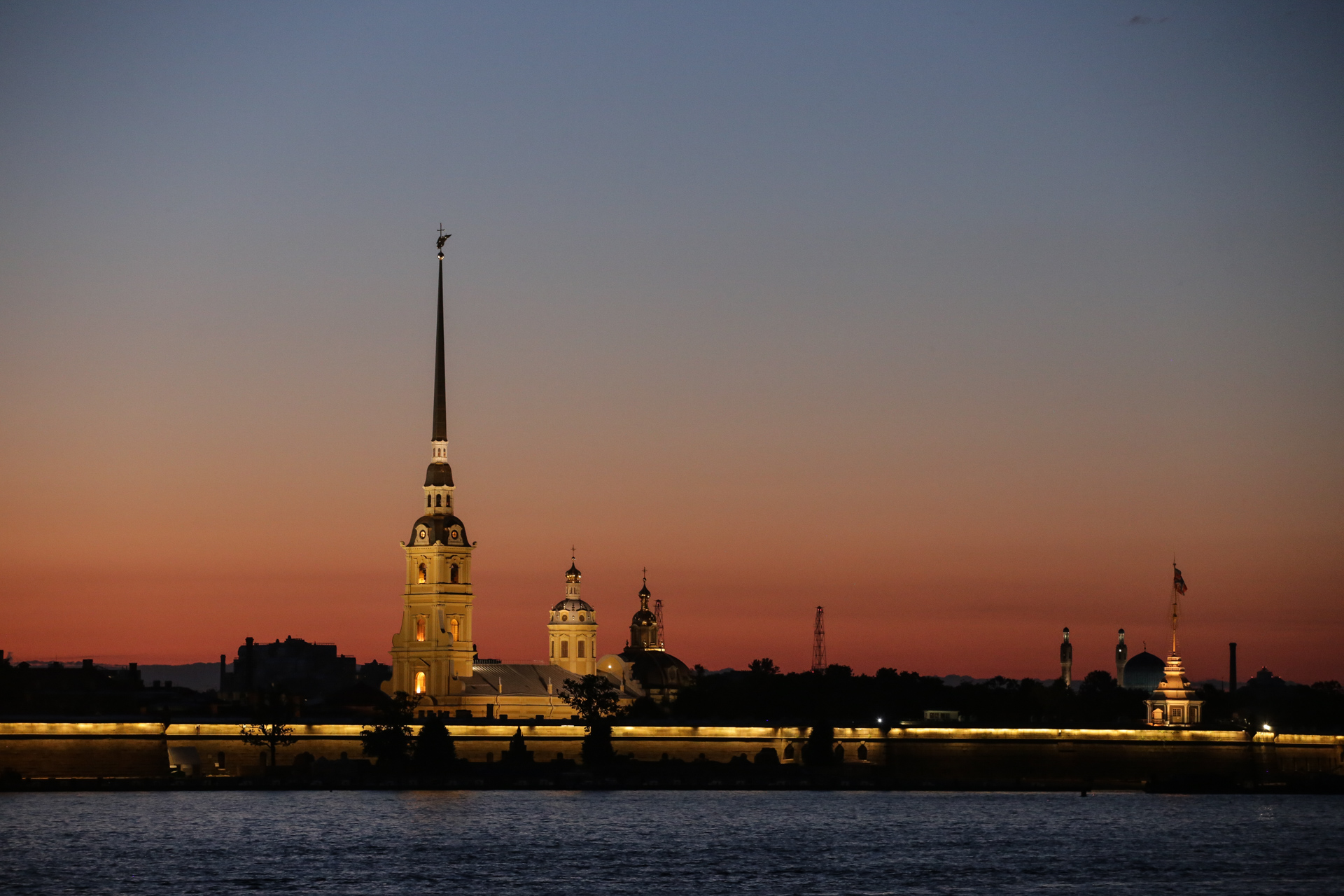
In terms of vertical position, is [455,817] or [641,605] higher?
[641,605]

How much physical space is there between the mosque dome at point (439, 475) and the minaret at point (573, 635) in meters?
25.0

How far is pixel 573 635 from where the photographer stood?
175 metres

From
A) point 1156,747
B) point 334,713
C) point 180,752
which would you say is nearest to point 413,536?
point 334,713

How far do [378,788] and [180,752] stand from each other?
11643 mm

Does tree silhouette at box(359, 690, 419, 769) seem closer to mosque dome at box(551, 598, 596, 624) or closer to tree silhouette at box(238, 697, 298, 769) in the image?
tree silhouette at box(238, 697, 298, 769)

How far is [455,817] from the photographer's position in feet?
336

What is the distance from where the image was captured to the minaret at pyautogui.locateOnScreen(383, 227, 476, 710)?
15225cm

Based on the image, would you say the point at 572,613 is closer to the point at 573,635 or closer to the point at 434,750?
the point at 573,635

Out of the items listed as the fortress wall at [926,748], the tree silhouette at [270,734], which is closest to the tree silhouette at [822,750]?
the fortress wall at [926,748]

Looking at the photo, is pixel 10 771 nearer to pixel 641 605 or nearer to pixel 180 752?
pixel 180 752

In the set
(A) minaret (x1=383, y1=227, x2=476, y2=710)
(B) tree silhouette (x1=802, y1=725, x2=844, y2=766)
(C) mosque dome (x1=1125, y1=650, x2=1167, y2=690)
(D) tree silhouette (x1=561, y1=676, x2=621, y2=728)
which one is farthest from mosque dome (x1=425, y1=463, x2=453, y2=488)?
(C) mosque dome (x1=1125, y1=650, x2=1167, y2=690)

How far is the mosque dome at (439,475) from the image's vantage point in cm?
15288

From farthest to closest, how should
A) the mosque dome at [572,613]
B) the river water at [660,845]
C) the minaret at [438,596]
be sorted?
the mosque dome at [572,613], the minaret at [438,596], the river water at [660,845]

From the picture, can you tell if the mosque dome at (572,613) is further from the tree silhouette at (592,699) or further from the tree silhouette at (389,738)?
the tree silhouette at (389,738)
